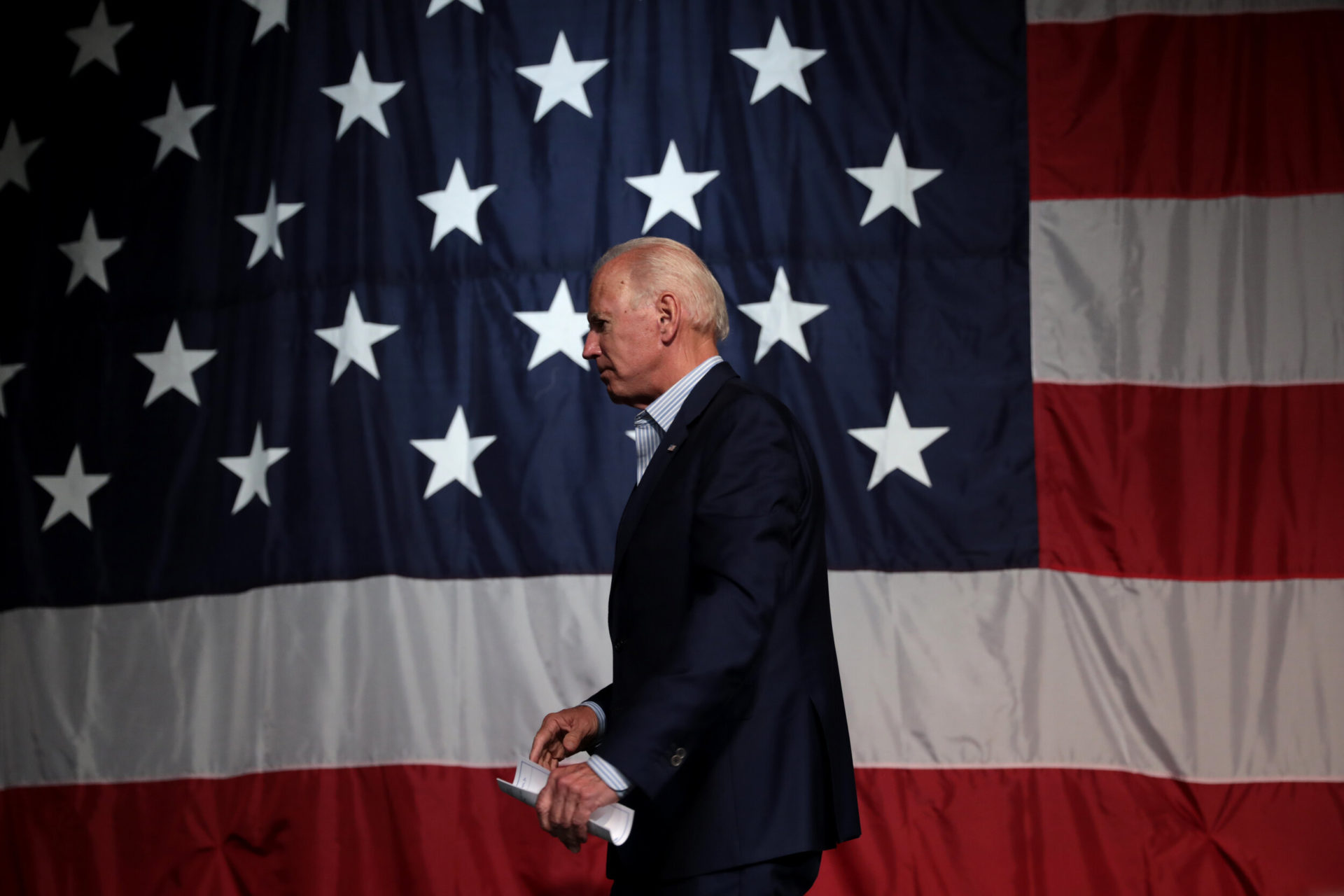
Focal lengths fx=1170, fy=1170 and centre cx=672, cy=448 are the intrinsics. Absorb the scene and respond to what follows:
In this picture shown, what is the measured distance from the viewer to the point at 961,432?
111 inches

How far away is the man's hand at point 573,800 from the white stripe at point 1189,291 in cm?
188

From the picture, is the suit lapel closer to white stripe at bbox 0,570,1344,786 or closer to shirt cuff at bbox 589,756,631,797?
shirt cuff at bbox 589,756,631,797

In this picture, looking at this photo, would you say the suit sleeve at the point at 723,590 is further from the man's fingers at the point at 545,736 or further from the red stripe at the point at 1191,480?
the red stripe at the point at 1191,480

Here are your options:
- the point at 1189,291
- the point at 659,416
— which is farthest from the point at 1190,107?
the point at 659,416

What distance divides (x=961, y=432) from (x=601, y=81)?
130cm

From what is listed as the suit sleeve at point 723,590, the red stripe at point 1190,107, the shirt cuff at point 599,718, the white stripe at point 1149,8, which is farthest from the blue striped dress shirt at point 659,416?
the white stripe at point 1149,8

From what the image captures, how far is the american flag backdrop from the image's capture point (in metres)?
2.70

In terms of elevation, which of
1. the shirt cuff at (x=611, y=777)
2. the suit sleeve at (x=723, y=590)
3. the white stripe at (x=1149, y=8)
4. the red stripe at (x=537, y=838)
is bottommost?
the red stripe at (x=537, y=838)

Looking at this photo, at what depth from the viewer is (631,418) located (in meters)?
2.94

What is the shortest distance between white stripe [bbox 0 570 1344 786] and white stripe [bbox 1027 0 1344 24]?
1.37 meters

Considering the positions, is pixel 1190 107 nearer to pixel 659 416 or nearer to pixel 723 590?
pixel 659 416

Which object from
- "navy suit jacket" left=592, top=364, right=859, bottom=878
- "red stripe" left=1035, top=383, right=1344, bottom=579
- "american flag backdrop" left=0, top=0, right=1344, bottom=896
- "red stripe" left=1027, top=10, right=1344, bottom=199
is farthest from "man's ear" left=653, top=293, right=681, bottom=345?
"red stripe" left=1027, top=10, right=1344, bottom=199

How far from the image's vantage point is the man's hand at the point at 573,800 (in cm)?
127

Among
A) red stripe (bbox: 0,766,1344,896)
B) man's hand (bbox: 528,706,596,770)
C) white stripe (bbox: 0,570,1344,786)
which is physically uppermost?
man's hand (bbox: 528,706,596,770)
